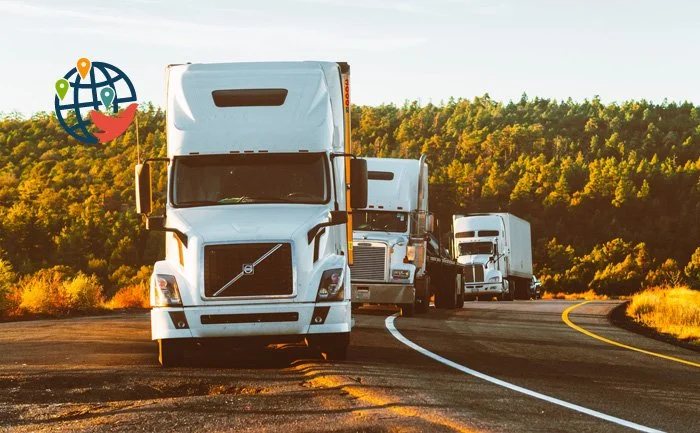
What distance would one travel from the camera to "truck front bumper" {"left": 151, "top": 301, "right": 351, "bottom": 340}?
13406 millimetres

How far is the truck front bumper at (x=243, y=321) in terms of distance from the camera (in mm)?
13406

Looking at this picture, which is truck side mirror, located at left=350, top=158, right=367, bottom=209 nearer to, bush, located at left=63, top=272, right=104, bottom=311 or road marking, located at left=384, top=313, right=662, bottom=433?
road marking, located at left=384, top=313, right=662, bottom=433

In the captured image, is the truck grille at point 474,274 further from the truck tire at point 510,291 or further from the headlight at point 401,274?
the headlight at point 401,274

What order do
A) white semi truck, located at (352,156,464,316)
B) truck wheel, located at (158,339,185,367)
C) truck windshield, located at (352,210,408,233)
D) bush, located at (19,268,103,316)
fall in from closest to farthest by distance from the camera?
truck wheel, located at (158,339,185,367) < white semi truck, located at (352,156,464,316) < truck windshield, located at (352,210,408,233) < bush, located at (19,268,103,316)

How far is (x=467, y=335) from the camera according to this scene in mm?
20047

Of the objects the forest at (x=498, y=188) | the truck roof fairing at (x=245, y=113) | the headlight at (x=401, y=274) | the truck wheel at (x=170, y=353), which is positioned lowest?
the truck wheel at (x=170, y=353)

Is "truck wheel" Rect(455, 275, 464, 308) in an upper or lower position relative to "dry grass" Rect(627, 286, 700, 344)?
upper

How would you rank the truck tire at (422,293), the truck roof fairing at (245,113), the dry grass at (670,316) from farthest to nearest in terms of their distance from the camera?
the truck tire at (422,293) < the dry grass at (670,316) < the truck roof fairing at (245,113)

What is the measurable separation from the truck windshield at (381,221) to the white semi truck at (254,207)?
1140 cm

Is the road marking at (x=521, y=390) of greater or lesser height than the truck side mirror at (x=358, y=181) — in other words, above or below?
below

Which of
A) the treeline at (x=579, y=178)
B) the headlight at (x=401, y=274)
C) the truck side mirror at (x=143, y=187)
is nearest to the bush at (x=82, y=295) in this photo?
the headlight at (x=401, y=274)

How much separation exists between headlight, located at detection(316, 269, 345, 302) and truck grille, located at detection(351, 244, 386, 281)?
12.8 m

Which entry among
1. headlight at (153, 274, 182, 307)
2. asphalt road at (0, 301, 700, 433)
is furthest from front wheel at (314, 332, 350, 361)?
headlight at (153, 274, 182, 307)

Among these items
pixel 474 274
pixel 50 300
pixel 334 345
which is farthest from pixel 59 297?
pixel 474 274
